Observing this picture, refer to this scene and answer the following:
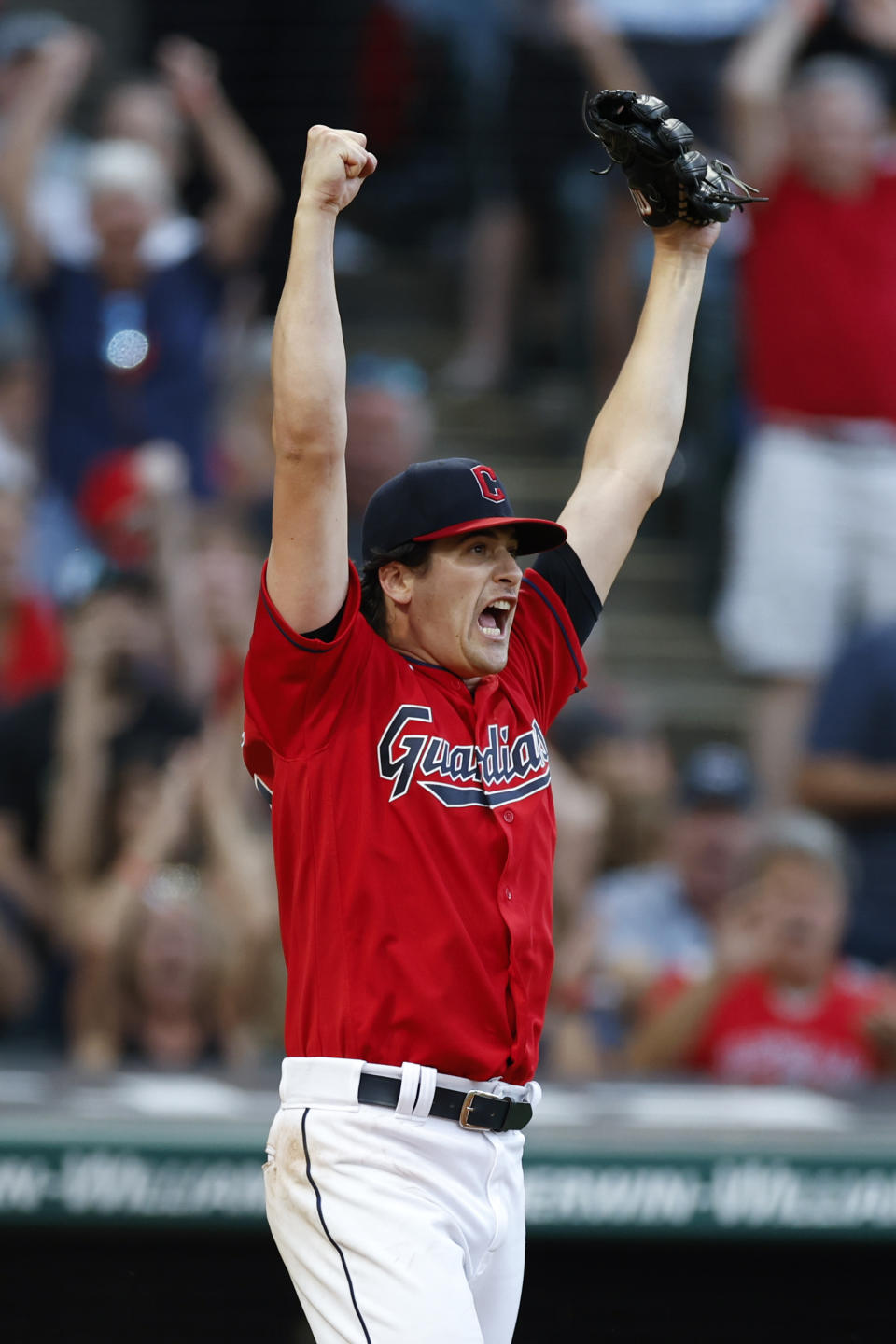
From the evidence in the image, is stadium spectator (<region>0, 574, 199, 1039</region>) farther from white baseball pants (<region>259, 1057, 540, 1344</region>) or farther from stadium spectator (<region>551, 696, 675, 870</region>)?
white baseball pants (<region>259, 1057, 540, 1344</region>)

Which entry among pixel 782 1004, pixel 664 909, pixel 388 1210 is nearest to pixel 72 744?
pixel 664 909

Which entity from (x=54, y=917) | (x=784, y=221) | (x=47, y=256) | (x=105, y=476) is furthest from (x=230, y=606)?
(x=784, y=221)

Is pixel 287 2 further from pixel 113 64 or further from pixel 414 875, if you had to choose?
pixel 414 875

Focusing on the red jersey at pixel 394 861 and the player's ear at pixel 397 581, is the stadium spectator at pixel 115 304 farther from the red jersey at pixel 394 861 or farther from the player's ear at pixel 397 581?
the red jersey at pixel 394 861

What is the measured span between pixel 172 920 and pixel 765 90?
373cm

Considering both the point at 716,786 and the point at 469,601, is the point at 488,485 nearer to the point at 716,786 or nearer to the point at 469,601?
the point at 469,601

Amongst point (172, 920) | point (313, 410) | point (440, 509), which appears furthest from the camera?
point (172, 920)

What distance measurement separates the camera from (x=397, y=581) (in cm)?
277

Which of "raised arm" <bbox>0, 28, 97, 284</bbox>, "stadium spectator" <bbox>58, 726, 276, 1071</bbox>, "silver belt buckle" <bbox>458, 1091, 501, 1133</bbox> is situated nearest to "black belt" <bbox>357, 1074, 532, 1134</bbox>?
"silver belt buckle" <bbox>458, 1091, 501, 1133</bbox>

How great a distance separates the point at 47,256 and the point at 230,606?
5.30 ft

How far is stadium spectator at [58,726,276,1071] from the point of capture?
481 centimetres

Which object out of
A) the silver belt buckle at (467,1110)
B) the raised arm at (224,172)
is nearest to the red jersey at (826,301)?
the raised arm at (224,172)

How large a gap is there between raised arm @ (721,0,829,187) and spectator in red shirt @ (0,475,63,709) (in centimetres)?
278

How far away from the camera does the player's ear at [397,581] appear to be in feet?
9.04
